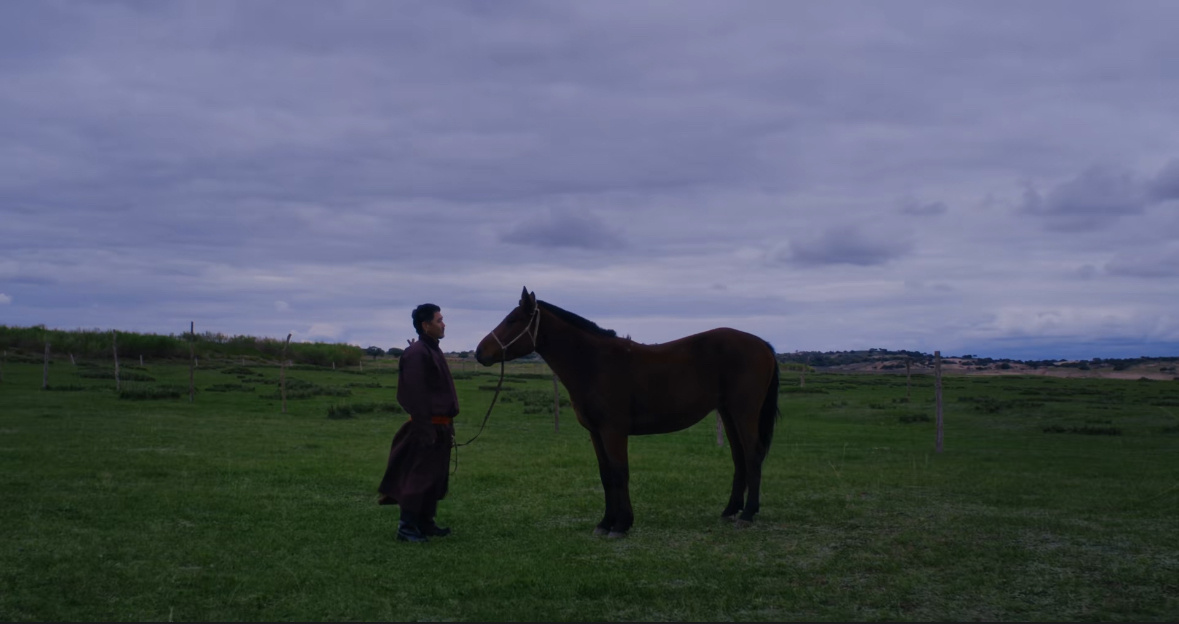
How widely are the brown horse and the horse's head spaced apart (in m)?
0.01

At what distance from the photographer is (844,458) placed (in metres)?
16.2

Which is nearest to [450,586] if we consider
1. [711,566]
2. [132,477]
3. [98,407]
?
[711,566]

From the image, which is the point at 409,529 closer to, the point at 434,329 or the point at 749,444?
the point at 434,329

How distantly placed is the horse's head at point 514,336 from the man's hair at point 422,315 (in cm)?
57

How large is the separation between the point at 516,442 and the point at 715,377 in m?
10.8

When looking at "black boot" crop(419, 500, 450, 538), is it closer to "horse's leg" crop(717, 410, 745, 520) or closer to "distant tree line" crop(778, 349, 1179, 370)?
"horse's leg" crop(717, 410, 745, 520)

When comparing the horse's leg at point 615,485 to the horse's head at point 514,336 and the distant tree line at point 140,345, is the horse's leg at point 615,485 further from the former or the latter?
the distant tree line at point 140,345

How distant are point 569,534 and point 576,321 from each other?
2.16 m

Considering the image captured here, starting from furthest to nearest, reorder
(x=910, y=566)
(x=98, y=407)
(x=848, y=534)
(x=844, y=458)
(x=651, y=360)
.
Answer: (x=98, y=407) < (x=844, y=458) < (x=651, y=360) < (x=848, y=534) < (x=910, y=566)

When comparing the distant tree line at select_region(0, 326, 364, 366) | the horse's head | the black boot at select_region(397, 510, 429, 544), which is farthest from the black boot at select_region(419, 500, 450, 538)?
the distant tree line at select_region(0, 326, 364, 366)

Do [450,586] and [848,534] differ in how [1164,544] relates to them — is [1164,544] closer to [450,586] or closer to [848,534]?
[848,534]

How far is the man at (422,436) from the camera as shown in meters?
7.96

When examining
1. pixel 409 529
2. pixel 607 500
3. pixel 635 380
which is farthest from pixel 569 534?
pixel 635 380

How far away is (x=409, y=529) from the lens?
26.0 ft
